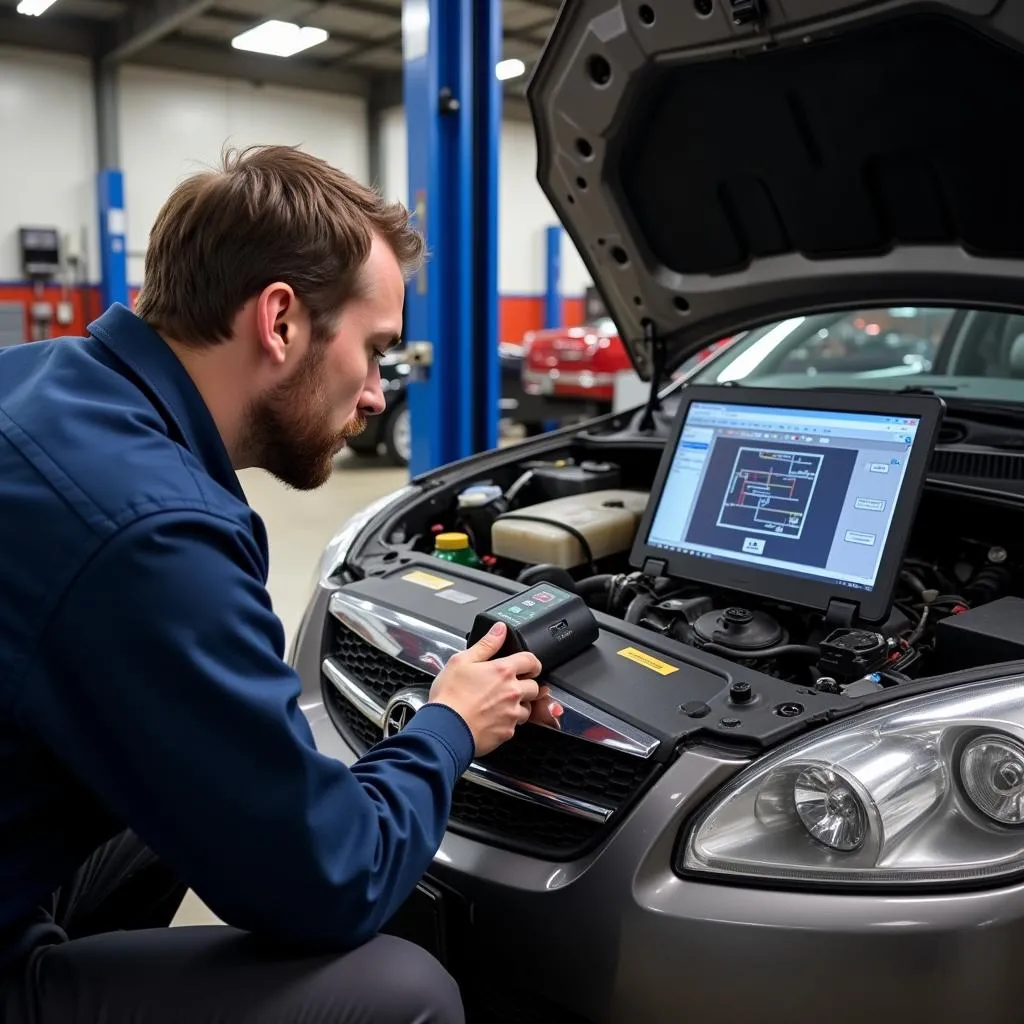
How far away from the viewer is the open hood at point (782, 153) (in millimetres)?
1591

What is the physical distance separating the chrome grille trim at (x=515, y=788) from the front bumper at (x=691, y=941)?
0.05 m

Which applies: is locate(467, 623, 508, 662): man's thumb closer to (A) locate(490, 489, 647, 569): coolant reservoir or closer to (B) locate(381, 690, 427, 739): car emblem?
(B) locate(381, 690, 427, 739): car emblem

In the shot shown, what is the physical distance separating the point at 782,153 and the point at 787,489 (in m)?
0.68

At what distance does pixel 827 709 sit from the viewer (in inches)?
46.4

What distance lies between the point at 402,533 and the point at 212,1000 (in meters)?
1.15

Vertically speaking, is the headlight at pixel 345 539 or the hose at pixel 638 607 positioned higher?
the headlight at pixel 345 539

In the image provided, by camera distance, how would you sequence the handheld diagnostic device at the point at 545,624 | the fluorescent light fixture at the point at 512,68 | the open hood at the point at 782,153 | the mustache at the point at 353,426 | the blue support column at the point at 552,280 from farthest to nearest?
the blue support column at the point at 552,280 < the fluorescent light fixture at the point at 512,68 < the open hood at the point at 782,153 < the handheld diagnostic device at the point at 545,624 < the mustache at the point at 353,426

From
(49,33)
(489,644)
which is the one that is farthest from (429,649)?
(49,33)

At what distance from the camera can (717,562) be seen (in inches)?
64.4

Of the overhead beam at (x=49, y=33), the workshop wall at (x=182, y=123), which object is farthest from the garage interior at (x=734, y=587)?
the overhead beam at (x=49, y=33)

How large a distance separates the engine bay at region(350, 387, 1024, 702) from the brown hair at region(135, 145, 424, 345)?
2.27ft

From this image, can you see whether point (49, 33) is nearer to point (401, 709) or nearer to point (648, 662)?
point (401, 709)

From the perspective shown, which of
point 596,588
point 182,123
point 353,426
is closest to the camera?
point 353,426

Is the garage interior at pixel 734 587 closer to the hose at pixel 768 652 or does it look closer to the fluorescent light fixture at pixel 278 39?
the hose at pixel 768 652
